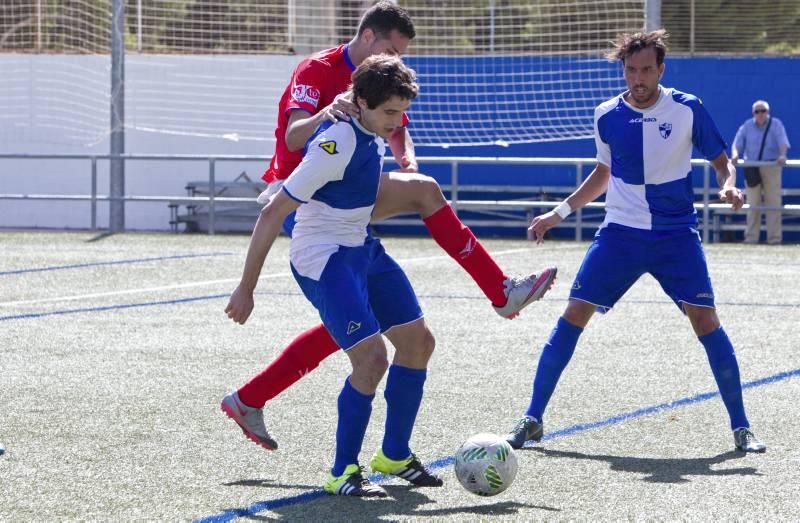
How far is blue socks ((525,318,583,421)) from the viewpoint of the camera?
590 centimetres

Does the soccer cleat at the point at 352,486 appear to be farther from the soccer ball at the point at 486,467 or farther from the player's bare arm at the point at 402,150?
the player's bare arm at the point at 402,150

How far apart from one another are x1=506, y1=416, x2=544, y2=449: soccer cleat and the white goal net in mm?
13346

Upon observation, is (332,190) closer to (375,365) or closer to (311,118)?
(311,118)

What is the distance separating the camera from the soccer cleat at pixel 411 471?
498 centimetres

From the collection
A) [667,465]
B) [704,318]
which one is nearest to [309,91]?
[704,318]

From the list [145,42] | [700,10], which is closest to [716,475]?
[700,10]

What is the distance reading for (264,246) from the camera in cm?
471

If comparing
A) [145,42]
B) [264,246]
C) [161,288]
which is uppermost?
[145,42]

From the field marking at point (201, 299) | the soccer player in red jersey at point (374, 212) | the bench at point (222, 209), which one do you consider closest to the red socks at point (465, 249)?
the soccer player in red jersey at point (374, 212)

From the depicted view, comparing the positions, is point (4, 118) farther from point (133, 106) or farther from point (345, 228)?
point (345, 228)

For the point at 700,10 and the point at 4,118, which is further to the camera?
the point at 4,118

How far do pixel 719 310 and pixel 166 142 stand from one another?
12093 millimetres

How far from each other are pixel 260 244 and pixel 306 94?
109cm

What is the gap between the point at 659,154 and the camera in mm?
5883
